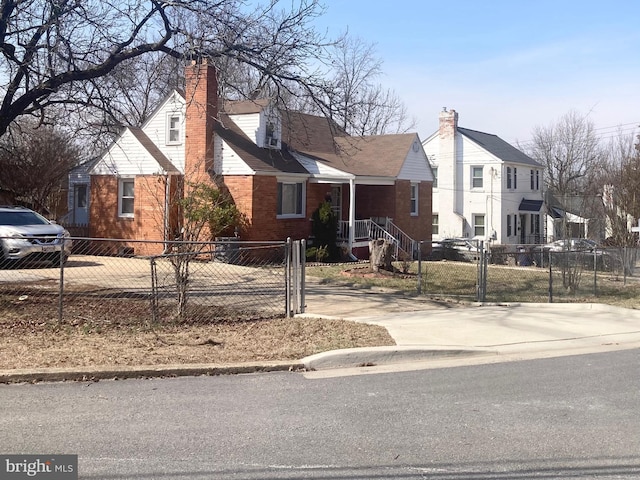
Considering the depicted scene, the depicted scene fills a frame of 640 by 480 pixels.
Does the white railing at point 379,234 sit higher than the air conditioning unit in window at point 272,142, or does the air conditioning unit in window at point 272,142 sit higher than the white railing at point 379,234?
the air conditioning unit in window at point 272,142

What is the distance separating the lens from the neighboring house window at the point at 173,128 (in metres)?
23.8

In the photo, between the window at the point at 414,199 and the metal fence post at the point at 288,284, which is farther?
the window at the point at 414,199

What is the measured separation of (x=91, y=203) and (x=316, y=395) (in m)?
20.4

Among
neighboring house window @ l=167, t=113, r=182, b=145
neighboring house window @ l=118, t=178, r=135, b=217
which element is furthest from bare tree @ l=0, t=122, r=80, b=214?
neighboring house window @ l=167, t=113, r=182, b=145

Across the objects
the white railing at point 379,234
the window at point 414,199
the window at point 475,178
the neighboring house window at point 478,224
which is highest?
the window at point 475,178

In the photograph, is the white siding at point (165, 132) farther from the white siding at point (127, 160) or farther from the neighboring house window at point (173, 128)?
the white siding at point (127, 160)

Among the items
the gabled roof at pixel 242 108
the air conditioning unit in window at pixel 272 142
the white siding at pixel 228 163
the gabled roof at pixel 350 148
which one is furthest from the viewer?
the gabled roof at pixel 350 148

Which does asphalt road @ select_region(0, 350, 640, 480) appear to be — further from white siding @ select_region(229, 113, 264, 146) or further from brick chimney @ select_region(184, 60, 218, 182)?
white siding @ select_region(229, 113, 264, 146)

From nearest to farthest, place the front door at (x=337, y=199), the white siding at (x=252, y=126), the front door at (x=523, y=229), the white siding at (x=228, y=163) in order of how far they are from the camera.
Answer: the white siding at (x=228, y=163) < the white siding at (x=252, y=126) < the front door at (x=337, y=199) < the front door at (x=523, y=229)

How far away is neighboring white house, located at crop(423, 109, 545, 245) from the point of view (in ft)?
133

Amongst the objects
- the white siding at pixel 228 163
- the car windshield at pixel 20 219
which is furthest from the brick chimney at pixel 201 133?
the car windshield at pixel 20 219

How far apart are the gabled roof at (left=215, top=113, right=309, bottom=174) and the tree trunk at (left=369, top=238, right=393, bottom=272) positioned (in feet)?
18.1

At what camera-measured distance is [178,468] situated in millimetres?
4551

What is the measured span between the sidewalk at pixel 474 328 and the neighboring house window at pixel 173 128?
12.1 metres
